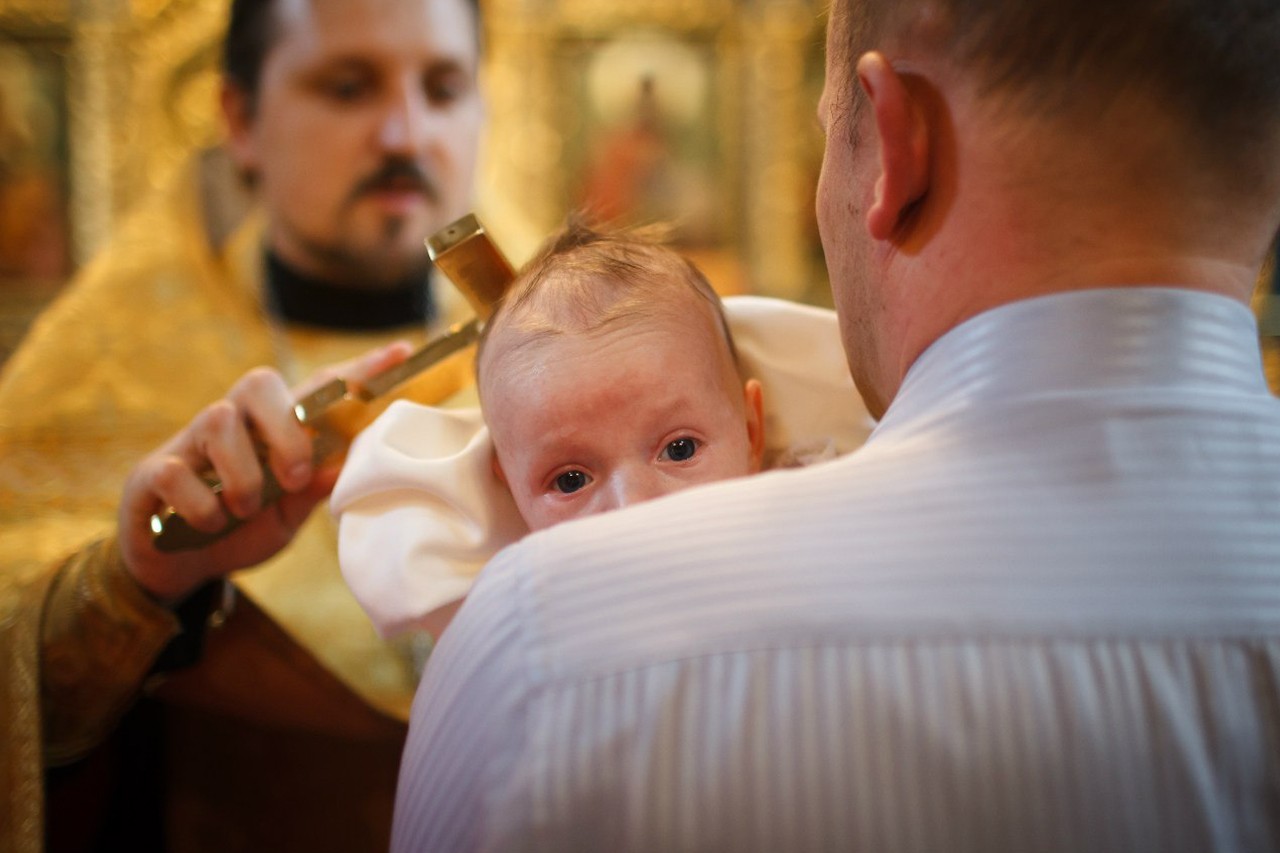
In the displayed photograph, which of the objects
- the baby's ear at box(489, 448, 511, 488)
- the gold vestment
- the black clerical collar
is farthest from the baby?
the black clerical collar

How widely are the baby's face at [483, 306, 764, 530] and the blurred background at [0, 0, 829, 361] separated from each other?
350cm

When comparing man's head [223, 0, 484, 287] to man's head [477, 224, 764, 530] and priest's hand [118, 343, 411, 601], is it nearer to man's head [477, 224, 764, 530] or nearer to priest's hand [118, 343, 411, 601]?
priest's hand [118, 343, 411, 601]

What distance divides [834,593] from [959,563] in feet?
0.28

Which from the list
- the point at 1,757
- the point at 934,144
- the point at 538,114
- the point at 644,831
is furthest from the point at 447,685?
the point at 538,114

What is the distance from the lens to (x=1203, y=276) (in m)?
0.82

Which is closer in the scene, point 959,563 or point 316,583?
point 959,563

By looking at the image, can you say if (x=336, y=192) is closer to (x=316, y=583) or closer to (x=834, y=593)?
(x=316, y=583)

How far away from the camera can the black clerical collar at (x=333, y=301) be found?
279 centimetres

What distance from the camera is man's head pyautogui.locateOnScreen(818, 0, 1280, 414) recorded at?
2.64 feet

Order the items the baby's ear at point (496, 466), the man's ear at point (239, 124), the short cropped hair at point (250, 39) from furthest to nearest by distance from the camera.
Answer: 1. the man's ear at point (239, 124)
2. the short cropped hair at point (250, 39)
3. the baby's ear at point (496, 466)

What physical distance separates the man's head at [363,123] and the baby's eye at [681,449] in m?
1.59

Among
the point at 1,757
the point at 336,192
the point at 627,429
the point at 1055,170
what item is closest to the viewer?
the point at 1055,170

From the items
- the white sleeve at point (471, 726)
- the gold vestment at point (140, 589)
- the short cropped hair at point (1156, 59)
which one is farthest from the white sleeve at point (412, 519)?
the short cropped hair at point (1156, 59)

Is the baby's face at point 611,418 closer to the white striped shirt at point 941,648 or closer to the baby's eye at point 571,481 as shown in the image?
the baby's eye at point 571,481
